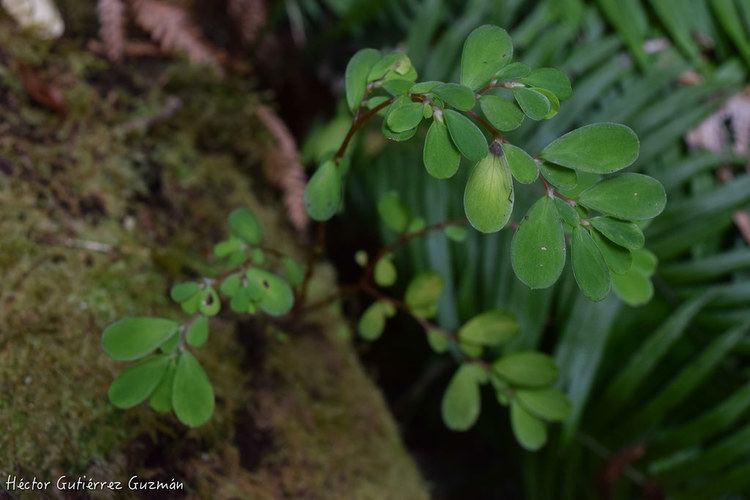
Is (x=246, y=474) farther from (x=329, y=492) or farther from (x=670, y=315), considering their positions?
(x=670, y=315)

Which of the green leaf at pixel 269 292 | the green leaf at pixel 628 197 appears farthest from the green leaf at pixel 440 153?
the green leaf at pixel 269 292

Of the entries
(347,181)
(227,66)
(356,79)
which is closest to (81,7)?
(227,66)

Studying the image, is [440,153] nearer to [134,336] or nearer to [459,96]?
[459,96]

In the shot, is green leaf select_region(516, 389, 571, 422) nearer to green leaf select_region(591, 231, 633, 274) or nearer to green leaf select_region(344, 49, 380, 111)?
green leaf select_region(591, 231, 633, 274)

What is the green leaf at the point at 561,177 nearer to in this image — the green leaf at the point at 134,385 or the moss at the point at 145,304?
the green leaf at the point at 134,385

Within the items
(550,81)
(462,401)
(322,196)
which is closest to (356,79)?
(322,196)

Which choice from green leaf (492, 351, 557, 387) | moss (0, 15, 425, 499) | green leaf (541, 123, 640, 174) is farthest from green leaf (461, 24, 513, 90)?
moss (0, 15, 425, 499)
